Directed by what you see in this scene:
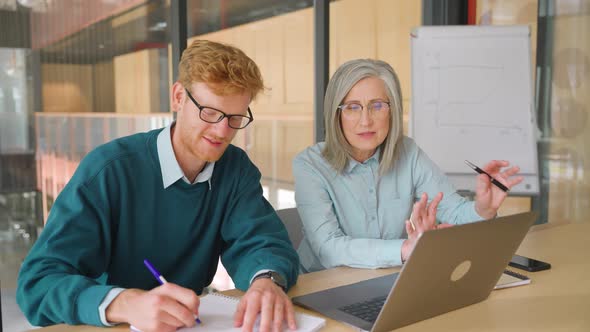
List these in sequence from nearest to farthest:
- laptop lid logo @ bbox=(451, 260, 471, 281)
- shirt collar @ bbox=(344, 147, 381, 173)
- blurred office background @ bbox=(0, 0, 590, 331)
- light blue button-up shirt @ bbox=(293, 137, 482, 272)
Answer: laptop lid logo @ bbox=(451, 260, 471, 281) < light blue button-up shirt @ bbox=(293, 137, 482, 272) < shirt collar @ bbox=(344, 147, 381, 173) < blurred office background @ bbox=(0, 0, 590, 331)

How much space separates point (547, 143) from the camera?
11.9ft

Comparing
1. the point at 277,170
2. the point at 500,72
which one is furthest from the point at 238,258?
the point at 277,170

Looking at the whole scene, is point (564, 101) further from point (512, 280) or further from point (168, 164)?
point (168, 164)

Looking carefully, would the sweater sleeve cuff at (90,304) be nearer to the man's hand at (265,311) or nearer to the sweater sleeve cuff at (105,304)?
the sweater sleeve cuff at (105,304)

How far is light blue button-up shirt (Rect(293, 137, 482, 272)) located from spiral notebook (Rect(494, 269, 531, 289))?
40cm

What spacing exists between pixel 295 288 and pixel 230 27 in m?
2.46

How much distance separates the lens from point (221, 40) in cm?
287

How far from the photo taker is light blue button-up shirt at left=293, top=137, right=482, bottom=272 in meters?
1.77

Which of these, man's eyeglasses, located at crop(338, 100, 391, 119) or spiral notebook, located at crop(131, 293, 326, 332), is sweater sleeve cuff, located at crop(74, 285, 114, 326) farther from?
man's eyeglasses, located at crop(338, 100, 391, 119)

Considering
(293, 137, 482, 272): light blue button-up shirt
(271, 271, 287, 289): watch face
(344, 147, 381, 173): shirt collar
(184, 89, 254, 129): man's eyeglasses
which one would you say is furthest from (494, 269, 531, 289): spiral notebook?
(184, 89, 254, 129): man's eyeglasses

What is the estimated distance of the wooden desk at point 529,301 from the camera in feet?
3.70

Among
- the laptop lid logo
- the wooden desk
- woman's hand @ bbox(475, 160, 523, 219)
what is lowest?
the wooden desk

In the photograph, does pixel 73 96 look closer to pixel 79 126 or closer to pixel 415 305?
pixel 79 126

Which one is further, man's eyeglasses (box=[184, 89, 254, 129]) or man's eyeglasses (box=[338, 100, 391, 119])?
man's eyeglasses (box=[338, 100, 391, 119])
